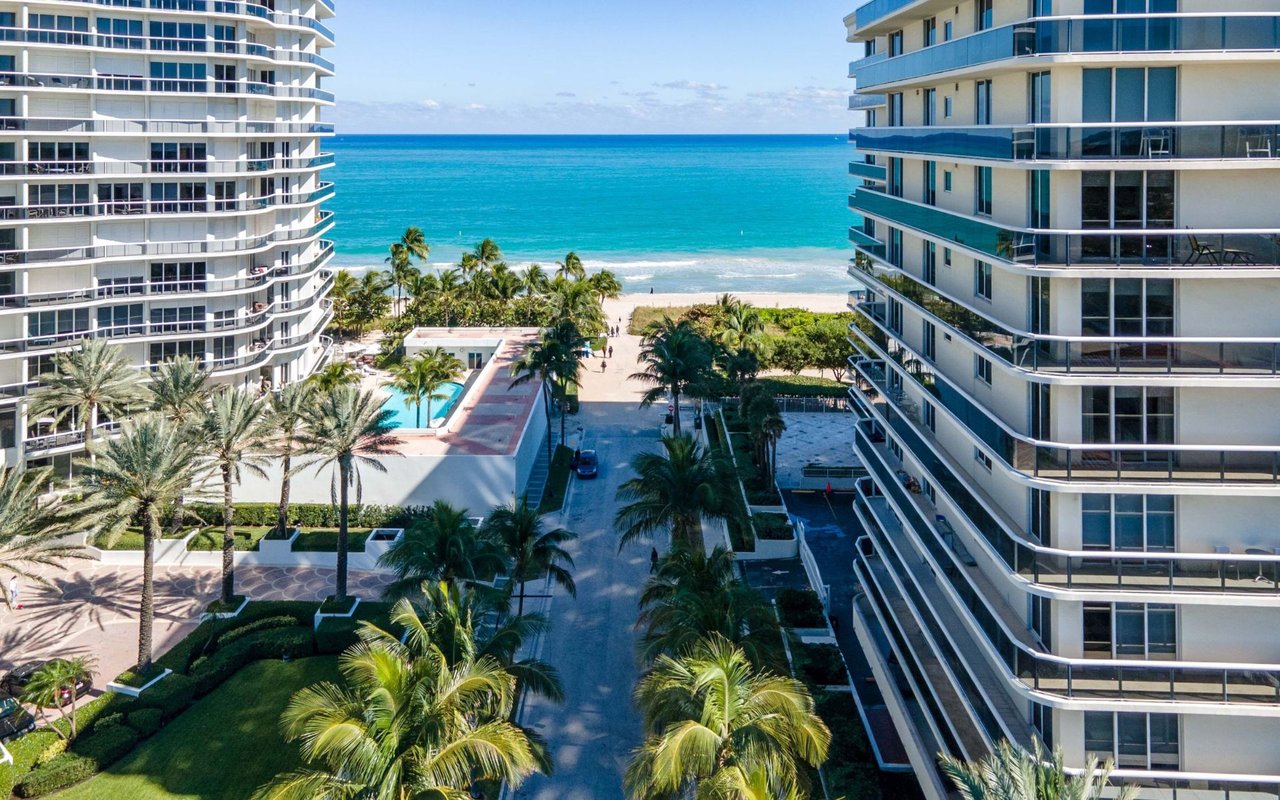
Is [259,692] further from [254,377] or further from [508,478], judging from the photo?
[254,377]

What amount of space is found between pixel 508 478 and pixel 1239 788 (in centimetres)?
2999

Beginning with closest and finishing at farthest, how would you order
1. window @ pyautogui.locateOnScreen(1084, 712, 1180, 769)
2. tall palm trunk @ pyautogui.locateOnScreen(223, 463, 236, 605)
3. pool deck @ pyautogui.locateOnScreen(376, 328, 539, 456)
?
window @ pyautogui.locateOnScreen(1084, 712, 1180, 769) < tall palm trunk @ pyautogui.locateOnScreen(223, 463, 236, 605) < pool deck @ pyautogui.locateOnScreen(376, 328, 539, 456)

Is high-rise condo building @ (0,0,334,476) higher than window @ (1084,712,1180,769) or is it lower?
higher

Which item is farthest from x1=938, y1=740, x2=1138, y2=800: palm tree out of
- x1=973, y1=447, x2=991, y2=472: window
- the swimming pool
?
the swimming pool

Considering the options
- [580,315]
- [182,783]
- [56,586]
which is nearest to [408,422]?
[580,315]

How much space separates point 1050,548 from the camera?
772 inches

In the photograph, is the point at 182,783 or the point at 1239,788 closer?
the point at 1239,788

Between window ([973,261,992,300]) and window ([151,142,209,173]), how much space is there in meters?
39.4

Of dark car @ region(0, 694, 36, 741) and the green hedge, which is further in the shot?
the green hedge

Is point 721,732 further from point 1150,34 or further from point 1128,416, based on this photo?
point 1150,34

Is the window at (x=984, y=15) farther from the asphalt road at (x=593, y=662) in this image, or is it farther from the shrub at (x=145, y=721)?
the shrub at (x=145, y=721)

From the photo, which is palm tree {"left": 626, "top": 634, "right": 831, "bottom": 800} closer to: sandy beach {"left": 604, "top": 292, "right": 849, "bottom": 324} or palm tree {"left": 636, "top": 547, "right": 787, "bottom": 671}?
palm tree {"left": 636, "top": 547, "right": 787, "bottom": 671}

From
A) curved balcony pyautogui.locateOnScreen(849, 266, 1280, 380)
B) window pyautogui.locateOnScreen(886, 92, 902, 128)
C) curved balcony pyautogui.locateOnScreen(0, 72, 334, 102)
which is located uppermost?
curved balcony pyautogui.locateOnScreen(0, 72, 334, 102)

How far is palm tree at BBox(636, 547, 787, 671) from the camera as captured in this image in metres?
24.1
